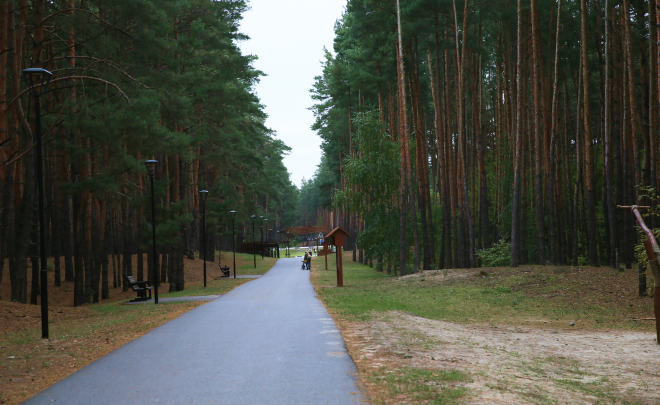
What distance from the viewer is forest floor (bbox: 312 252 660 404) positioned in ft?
18.7

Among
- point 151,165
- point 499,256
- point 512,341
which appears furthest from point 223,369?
point 499,256

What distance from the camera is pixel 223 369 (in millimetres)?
6906

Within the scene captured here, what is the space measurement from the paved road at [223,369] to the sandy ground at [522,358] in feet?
1.73

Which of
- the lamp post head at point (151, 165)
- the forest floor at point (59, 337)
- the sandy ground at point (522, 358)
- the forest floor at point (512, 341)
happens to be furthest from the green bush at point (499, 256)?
the lamp post head at point (151, 165)

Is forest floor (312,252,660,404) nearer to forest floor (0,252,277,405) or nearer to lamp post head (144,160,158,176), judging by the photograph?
forest floor (0,252,277,405)

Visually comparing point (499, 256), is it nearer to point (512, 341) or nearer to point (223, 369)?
point (512, 341)

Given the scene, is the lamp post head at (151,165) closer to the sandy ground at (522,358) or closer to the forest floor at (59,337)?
the forest floor at (59,337)

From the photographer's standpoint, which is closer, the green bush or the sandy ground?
the sandy ground

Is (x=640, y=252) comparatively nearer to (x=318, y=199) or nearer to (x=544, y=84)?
(x=544, y=84)

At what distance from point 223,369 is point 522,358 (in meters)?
4.34

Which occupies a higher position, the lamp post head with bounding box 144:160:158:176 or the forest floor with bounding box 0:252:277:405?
the lamp post head with bounding box 144:160:158:176

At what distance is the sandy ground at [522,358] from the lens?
5.58m

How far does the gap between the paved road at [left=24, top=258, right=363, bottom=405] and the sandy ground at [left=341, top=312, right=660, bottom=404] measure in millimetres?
526

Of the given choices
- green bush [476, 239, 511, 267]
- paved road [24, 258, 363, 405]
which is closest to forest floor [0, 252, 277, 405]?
paved road [24, 258, 363, 405]
